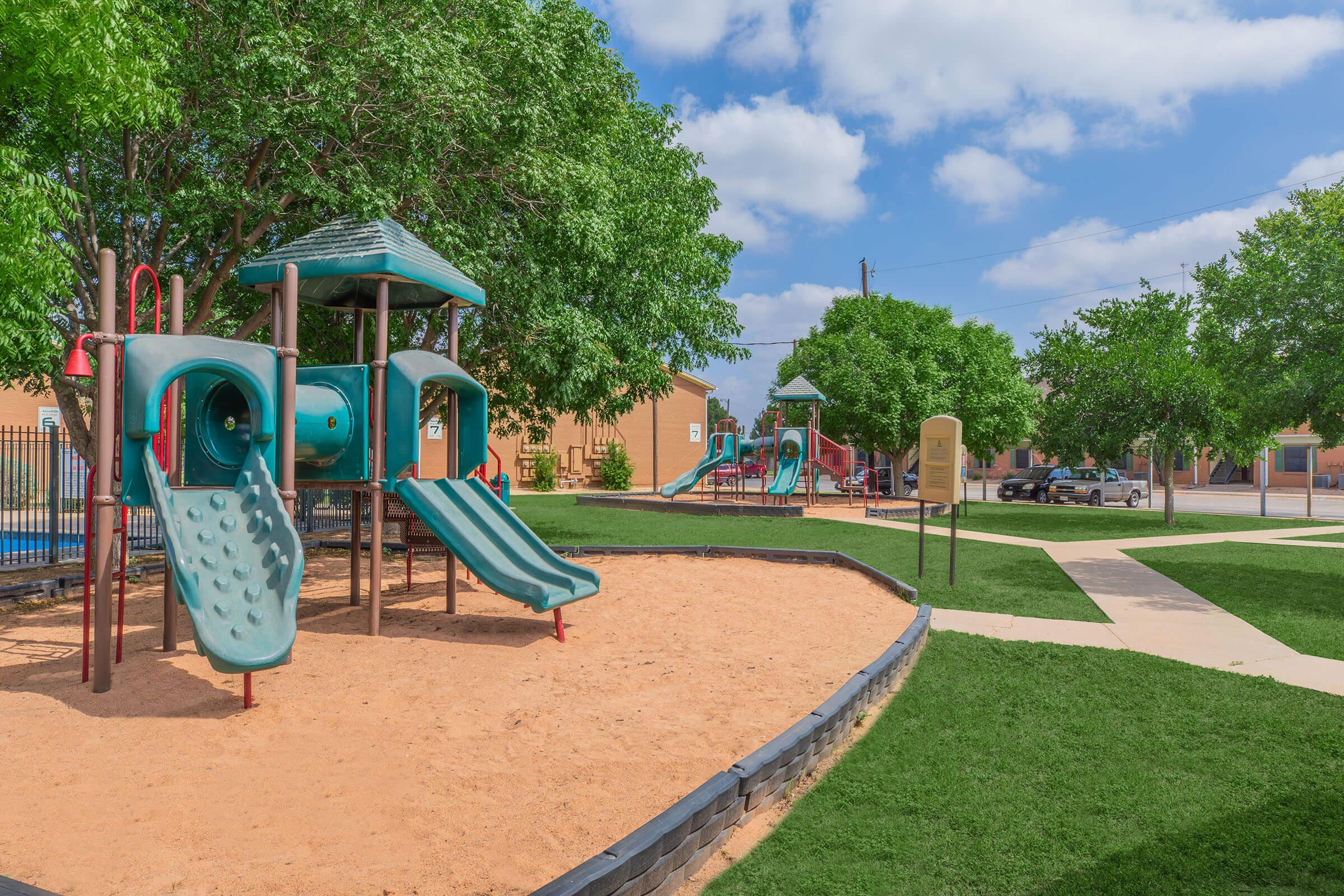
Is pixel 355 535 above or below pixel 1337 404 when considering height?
below

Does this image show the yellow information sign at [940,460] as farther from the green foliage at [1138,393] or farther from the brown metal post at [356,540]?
the green foliage at [1138,393]

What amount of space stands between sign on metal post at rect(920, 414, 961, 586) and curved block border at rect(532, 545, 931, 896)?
458cm

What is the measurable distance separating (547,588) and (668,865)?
13.3 ft

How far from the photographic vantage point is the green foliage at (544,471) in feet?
127

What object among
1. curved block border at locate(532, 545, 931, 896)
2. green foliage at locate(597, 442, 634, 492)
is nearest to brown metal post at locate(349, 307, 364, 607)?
curved block border at locate(532, 545, 931, 896)

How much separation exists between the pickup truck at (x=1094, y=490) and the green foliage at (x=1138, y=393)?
9222 millimetres

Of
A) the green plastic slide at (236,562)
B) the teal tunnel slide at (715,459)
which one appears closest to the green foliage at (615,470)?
the teal tunnel slide at (715,459)

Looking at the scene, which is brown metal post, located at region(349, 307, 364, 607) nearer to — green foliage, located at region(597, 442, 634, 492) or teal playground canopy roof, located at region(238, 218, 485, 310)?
teal playground canopy roof, located at region(238, 218, 485, 310)

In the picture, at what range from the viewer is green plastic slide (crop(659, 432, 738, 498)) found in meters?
25.5

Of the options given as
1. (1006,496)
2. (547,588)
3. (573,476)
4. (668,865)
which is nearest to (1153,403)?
(1006,496)

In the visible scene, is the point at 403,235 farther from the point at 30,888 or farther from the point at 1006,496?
the point at 1006,496

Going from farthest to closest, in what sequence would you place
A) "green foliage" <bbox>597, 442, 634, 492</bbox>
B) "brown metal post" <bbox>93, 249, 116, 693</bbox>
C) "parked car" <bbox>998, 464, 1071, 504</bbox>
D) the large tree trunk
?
1. "green foliage" <bbox>597, 442, 634, 492</bbox>
2. "parked car" <bbox>998, 464, 1071, 504</bbox>
3. the large tree trunk
4. "brown metal post" <bbox>93, 249, 116, 693</bbox>

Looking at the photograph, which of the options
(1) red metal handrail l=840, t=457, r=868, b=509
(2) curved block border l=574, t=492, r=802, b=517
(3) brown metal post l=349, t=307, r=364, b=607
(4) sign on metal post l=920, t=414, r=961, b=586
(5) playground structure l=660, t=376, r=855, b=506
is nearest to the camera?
(3) brown metal post l=349, t=307, r=364, b=607

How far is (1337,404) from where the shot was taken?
9.80m
